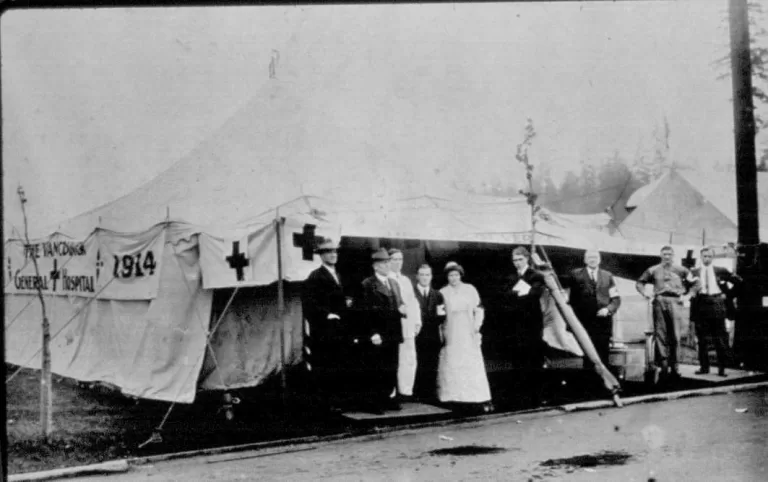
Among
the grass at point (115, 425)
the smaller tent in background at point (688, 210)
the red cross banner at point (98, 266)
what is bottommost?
the grass at point (115, 425)

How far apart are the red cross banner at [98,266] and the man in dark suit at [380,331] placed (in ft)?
5.55

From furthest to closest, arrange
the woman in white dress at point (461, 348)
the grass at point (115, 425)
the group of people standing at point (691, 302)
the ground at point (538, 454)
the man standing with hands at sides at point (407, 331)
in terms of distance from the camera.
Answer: the group of people standing at point (691, 302)
the woman in white dress at point (461, 348)
the man standing with hands at sides at point (407, 331)
the grass at point (115, 425)
the ground at point (538, 454)

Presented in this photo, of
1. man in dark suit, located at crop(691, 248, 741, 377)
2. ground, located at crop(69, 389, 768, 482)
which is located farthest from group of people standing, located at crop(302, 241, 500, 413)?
man in dark suit, located at crop(691, 248, 741, 377)

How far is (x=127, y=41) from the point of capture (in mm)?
5410

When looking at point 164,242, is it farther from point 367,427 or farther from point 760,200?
point 760,200

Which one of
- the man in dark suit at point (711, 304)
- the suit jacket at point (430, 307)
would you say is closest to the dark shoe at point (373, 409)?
→ the suit jacket at point (430, 307)

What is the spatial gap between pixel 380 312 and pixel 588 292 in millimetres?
1830

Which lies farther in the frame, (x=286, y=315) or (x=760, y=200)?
(x=286, y=315)

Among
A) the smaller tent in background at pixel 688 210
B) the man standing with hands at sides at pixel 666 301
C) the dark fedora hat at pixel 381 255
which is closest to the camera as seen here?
the smaller tent in background at pixel 688 210

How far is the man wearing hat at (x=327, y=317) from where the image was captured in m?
6.35

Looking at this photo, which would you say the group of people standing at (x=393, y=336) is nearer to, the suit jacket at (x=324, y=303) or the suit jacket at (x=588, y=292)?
the suit jacket at (x=324, y=303)

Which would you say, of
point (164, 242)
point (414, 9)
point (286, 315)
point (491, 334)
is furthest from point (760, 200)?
point (164, 242)

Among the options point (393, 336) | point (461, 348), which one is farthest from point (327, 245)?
point (461, 348)

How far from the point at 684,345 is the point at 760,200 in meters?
2.03
